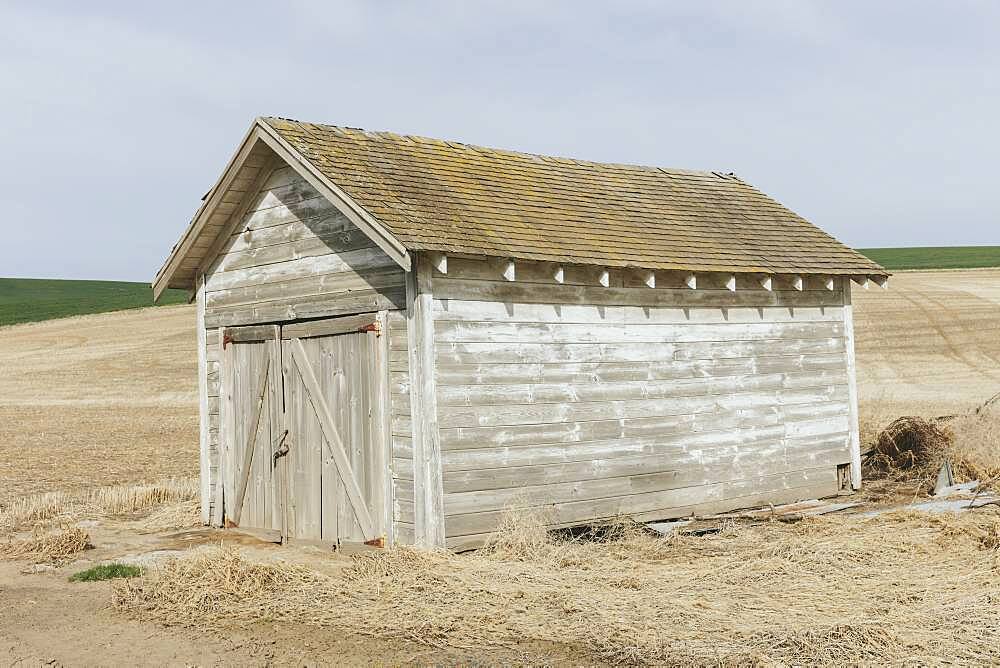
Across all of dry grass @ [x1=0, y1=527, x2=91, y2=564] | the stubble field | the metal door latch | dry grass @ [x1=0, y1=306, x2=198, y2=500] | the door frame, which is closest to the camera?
the door frame

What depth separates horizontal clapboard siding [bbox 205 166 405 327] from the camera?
12.0m

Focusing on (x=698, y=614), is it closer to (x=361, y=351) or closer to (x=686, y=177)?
(x=361, y=351)

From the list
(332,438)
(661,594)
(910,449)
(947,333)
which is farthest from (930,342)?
(661,594)

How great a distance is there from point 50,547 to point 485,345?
5.17 metres

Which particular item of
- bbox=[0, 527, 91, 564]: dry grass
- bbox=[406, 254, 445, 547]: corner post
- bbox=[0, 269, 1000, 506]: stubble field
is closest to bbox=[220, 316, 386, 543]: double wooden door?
bbox=[406, 254, 445, 547]: corner post

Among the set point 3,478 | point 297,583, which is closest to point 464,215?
point 297,583

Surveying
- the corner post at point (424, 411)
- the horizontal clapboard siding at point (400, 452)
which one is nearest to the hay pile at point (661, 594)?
the corner post at point (424, 411)

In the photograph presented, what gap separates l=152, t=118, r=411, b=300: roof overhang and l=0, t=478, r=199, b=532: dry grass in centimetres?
306

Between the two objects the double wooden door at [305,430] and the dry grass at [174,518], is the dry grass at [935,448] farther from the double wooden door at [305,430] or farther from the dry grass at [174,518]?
the dry grass at [174,518]

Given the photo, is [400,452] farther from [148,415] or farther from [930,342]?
[930,342]

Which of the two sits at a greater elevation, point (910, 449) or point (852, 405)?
point (852, 405)

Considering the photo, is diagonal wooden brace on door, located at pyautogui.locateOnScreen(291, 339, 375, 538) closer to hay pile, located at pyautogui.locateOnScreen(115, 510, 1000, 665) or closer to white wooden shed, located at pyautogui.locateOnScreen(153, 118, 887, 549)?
white wooden shed, located at pyautogui.locateOnScreen(153, 118, 887, 549)

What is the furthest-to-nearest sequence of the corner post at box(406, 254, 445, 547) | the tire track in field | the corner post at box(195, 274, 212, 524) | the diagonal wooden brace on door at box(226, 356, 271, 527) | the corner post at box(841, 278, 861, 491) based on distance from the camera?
1. the tire track in field
2. the corner post at box(841, 278, 861, 491)
3. the corner post at box(195, 274, 212, 524)
4. the diagonal wooden brace on door at box(226, 356, 271, 527)
5. the corner post at box(406, 254, 445, 547)

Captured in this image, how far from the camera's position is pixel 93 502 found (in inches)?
607
